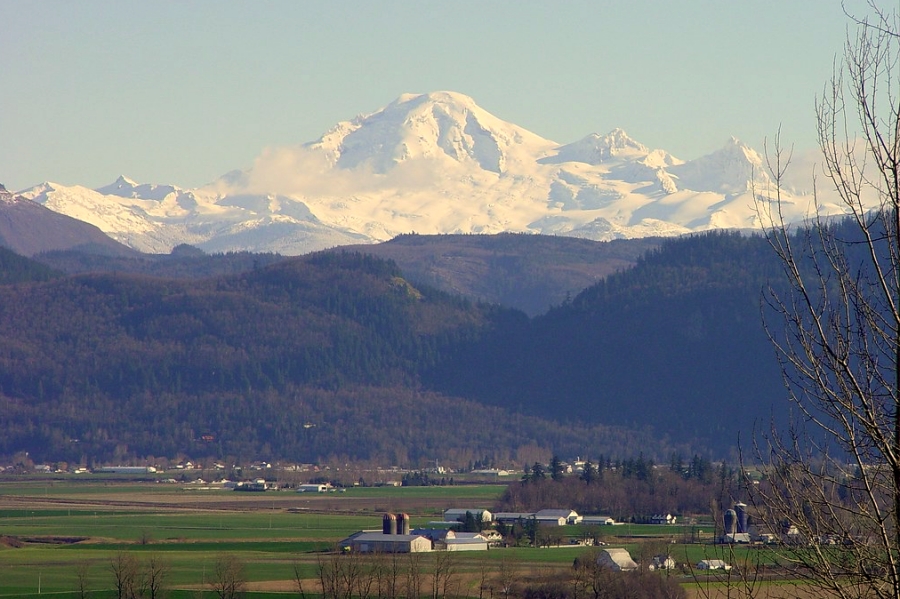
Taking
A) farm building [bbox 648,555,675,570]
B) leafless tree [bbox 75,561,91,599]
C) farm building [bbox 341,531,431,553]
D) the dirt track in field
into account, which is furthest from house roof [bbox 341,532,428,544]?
the dirt track in field

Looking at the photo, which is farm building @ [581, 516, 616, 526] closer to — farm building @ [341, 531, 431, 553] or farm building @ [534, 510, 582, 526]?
farm building @ [534, 510, 582, 526]

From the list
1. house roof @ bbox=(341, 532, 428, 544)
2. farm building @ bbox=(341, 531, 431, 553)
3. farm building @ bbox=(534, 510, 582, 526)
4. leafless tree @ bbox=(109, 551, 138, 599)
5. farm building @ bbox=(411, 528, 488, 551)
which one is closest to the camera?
leafless tree @ bbox=(109, 551, 138, 599)

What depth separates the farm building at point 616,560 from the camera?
296 ft

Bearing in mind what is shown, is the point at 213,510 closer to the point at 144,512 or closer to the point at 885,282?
the point at 144,512

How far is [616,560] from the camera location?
9319cm

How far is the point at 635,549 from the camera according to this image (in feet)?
340

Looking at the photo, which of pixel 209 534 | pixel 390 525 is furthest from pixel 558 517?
pixel 209 534

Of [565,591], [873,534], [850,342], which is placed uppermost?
[850,342]

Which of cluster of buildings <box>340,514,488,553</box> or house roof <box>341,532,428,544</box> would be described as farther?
house roof <box>341,532,428,544</box>

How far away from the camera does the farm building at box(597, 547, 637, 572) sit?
9019 centimetres

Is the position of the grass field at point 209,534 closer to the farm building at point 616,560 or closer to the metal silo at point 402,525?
the farm building at point 616,560

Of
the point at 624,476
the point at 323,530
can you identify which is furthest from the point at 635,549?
the point at 624,476

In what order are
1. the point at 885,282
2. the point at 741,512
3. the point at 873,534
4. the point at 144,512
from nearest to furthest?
the point at 885,282, the point at 873,534, the point at 741,512, the point at 144,512

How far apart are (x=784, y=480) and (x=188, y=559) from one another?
85658 millimetres
